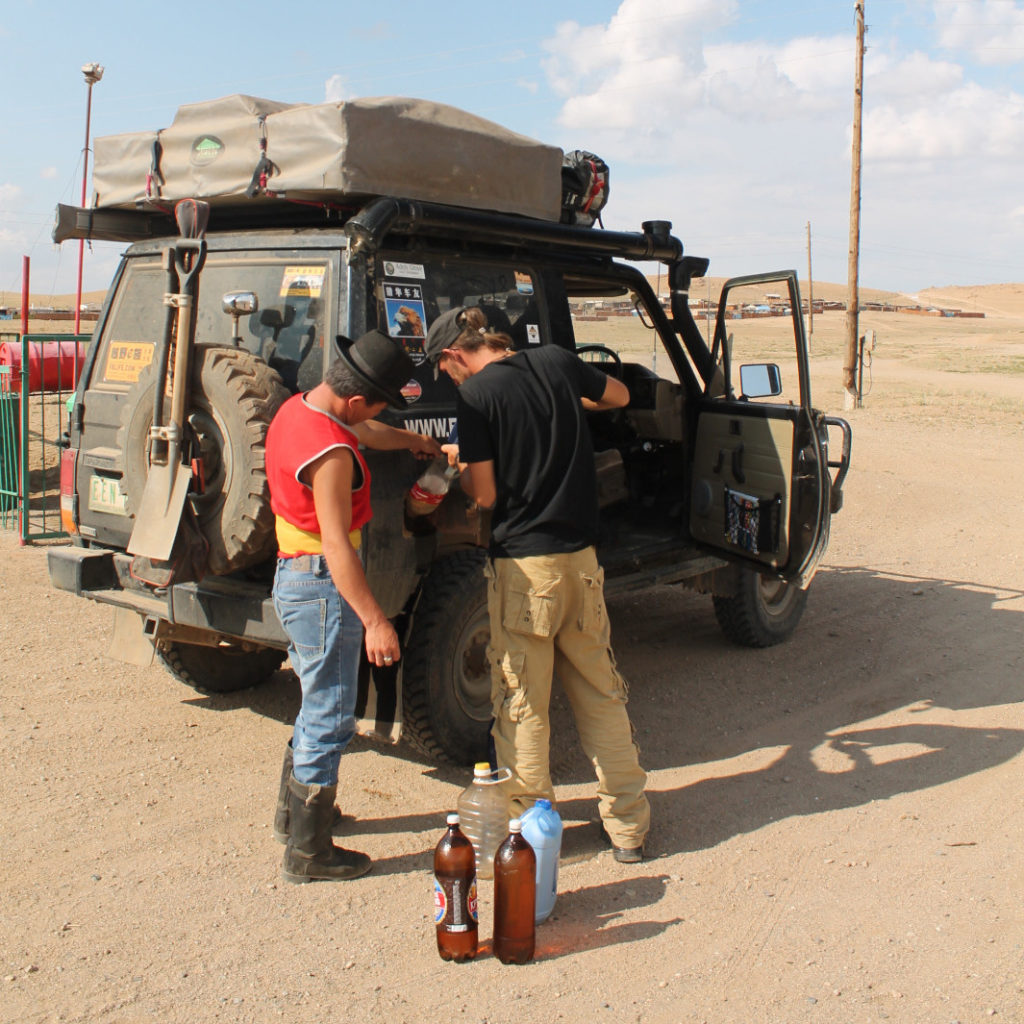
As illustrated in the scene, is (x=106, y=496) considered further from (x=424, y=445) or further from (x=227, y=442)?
(x=424, y=445)

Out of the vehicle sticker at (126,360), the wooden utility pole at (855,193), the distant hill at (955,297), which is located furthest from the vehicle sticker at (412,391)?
the distant hill at (955,297)

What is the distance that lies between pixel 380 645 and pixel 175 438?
1.15 m

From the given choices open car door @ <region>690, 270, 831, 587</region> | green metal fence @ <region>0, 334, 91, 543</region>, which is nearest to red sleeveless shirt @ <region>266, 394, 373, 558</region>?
open car door @ <region>690, 270, 831, 587</region>

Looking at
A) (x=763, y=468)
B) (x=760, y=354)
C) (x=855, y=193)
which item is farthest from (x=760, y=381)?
(x=760, y=354)

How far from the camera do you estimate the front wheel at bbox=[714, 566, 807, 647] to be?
6328mm

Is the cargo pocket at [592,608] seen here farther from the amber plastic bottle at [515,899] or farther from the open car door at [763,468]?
the open car door at [763,468]

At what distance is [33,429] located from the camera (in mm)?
13422

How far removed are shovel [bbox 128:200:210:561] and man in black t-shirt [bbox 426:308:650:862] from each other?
2.88 feet

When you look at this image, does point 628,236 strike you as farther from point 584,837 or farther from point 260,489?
point 584,837

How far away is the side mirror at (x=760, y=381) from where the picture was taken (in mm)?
5301

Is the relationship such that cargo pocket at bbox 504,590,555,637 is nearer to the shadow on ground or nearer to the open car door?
the shadow on ground

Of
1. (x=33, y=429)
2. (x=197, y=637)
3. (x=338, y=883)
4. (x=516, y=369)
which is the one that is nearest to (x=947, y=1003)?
(x=338, y=883)

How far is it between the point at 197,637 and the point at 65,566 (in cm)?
61

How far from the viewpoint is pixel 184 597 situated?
424 cm
